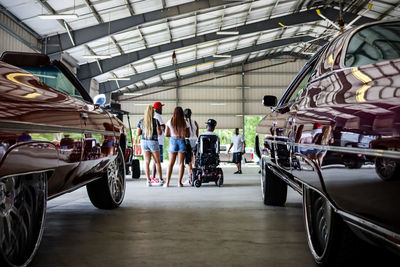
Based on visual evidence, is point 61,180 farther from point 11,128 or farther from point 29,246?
point 11,128

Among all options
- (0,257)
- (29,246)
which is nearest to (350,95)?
(0,257)

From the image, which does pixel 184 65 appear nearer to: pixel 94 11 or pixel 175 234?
pixel 94 11

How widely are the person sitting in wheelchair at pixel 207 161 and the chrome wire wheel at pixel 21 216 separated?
5632 millimetres

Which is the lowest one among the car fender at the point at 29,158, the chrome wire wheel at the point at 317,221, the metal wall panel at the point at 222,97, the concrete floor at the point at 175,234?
the concrete floor at the point at 175,234

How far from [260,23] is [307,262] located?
1892cm

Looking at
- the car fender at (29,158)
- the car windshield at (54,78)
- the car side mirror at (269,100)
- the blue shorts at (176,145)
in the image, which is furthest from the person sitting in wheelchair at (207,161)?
the car fender at (29,158)

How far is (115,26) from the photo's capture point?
14.9 meters

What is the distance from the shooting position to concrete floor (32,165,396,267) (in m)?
2.77

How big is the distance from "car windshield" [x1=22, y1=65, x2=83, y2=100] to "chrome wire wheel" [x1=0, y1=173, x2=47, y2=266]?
1.23 metres

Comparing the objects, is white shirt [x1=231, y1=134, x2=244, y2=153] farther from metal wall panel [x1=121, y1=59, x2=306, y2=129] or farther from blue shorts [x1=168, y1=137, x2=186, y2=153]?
metal wall panel [x1=121, y1=59, x2=306, y2=129]

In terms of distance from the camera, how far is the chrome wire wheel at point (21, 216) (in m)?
2.15

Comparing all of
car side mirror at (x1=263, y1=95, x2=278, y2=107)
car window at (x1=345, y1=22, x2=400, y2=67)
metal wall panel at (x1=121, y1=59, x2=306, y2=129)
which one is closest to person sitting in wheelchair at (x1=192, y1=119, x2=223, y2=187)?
car side mirror at (x1=263, y1=95, x2=278, y2=107)

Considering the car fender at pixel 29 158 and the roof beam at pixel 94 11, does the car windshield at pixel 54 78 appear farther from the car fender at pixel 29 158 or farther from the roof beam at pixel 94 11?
the roof beam at pixel 94 11

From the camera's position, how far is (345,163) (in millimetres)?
1694
